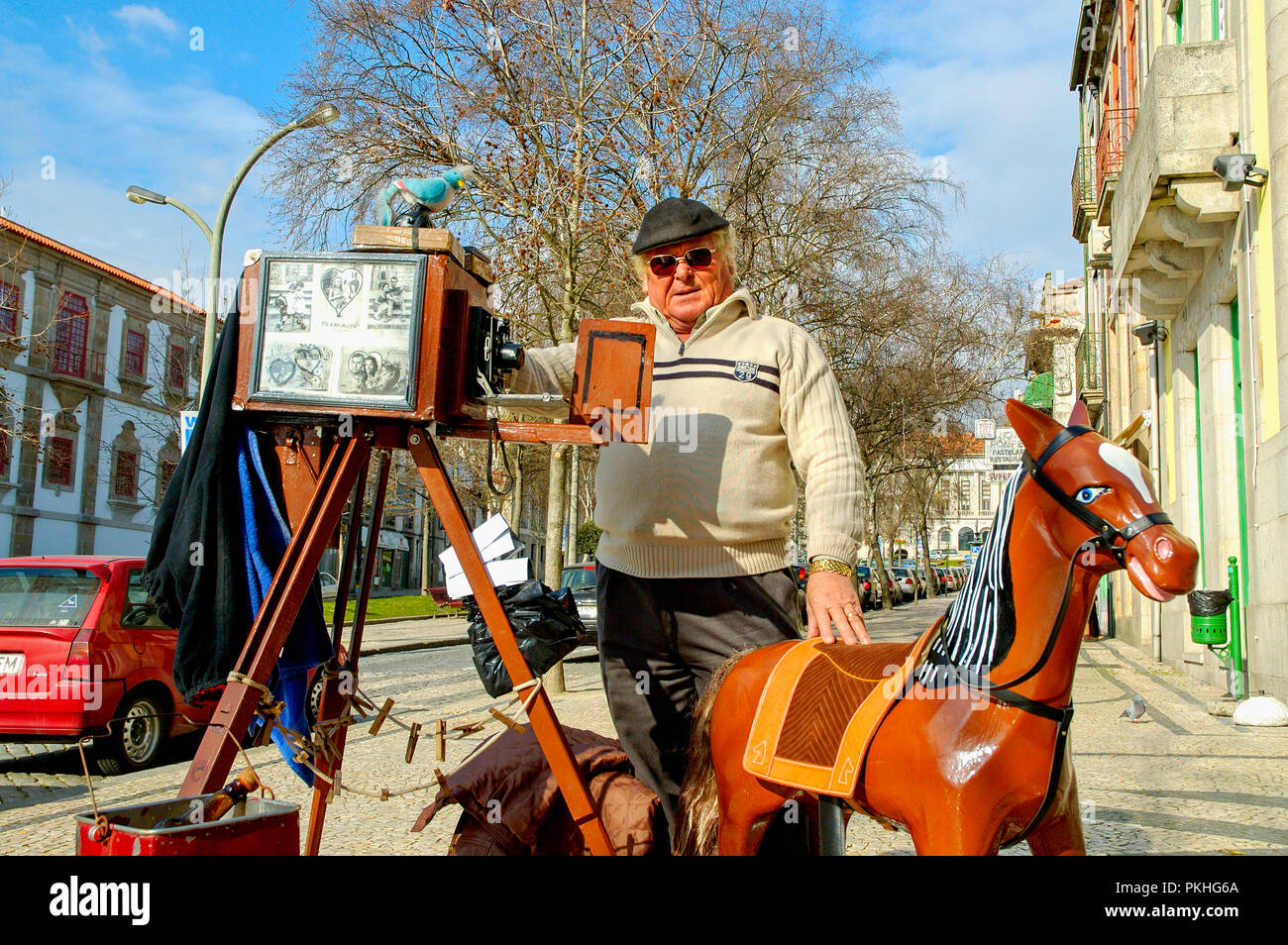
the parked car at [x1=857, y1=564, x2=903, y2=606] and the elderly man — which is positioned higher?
the elderly man

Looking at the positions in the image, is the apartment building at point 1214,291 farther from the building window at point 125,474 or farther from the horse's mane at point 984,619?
the building window at point 125,474

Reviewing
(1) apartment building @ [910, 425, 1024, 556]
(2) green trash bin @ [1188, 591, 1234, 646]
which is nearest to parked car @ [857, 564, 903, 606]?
(1) apartment building @ [910, 425, 1024, 556]

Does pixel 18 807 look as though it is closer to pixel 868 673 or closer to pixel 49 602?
pixel 49 602

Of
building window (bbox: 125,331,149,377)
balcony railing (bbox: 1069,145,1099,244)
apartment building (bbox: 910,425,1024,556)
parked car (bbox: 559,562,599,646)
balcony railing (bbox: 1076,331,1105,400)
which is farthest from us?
building window (bbox: 125,331,149,377)

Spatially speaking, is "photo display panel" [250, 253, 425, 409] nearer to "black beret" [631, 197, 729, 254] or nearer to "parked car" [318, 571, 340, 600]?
"parked car" [318, 571, 340, 600]

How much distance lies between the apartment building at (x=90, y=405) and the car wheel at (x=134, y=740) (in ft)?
84.6

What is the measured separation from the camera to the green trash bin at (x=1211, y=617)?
1010cm

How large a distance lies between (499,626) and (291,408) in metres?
0.72

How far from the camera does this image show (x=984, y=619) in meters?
2.43

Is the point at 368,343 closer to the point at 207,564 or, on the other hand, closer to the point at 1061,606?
the point at 207,564

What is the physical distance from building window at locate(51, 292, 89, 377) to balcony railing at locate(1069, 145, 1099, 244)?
3147cm

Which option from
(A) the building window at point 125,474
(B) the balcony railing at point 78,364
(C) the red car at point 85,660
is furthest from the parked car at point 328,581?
(B) the balcony railing at point 78,364

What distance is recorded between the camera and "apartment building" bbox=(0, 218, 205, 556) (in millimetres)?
33844

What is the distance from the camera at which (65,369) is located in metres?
36.1
